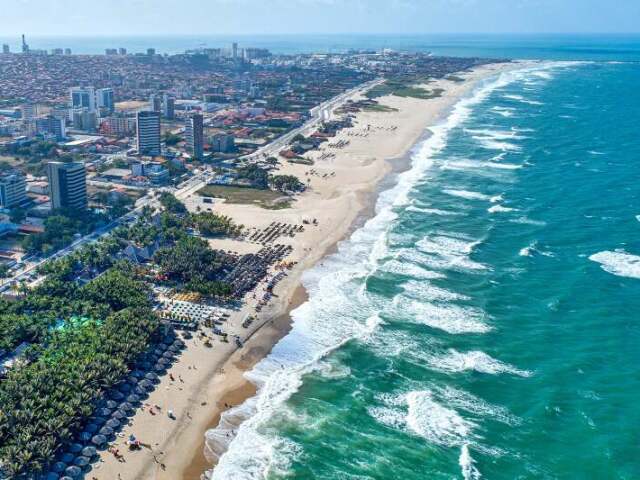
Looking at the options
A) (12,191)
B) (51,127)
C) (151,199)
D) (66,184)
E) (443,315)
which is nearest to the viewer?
(443,315)

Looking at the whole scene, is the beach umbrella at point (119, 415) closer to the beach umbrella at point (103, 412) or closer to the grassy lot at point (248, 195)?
the beach umbrella at point (103, 412)

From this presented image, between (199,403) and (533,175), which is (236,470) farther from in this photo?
(533,175)

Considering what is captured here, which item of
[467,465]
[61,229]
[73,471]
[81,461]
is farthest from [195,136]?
[467,465]

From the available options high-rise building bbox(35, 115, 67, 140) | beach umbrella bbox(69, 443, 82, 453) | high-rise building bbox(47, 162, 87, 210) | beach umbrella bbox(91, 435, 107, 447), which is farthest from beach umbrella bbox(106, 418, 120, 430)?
high-rise building bbox(35, 115, 67, 140)

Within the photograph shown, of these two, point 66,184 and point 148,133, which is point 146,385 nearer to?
point 66,184

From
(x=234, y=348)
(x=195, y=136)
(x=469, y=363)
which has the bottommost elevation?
(x=234, y=348)

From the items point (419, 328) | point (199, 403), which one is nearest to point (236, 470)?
point (199, 403)
